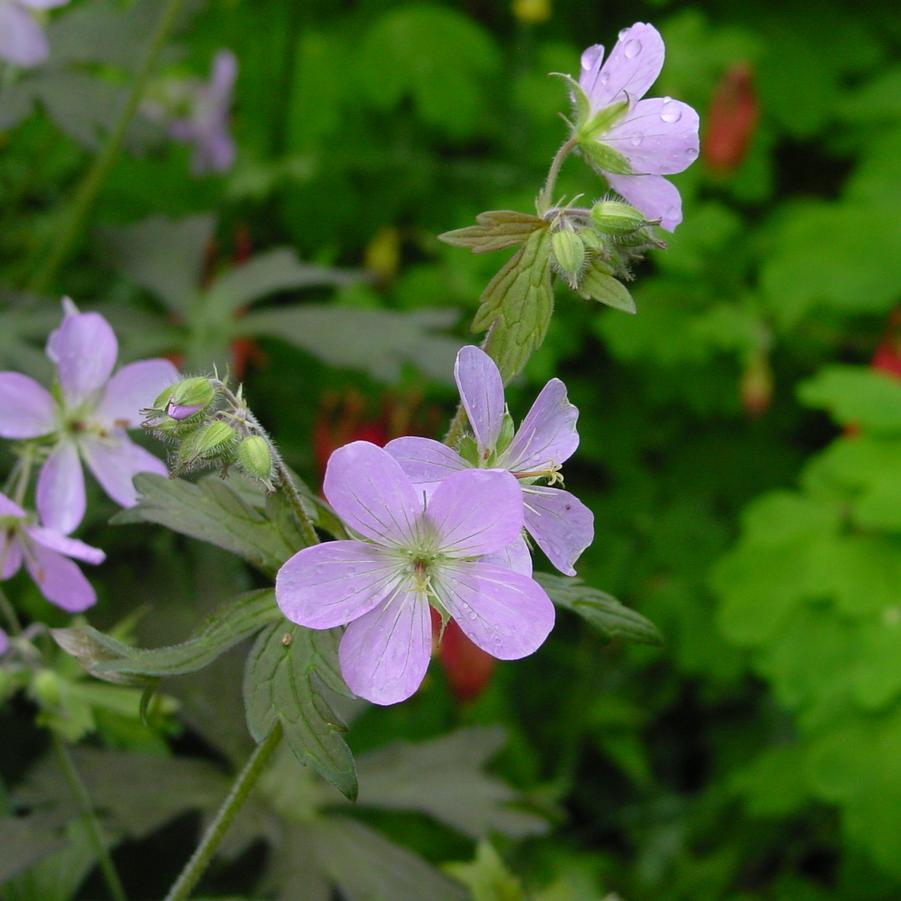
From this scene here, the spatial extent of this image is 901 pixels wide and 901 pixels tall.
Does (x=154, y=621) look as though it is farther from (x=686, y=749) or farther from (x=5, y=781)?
(x=686, y=749)

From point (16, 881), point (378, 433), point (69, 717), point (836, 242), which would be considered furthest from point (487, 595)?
point (836, 242)

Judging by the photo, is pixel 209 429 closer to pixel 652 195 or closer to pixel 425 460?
pixel 425 460

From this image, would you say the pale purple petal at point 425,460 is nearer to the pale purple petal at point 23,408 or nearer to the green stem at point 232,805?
the green stem at point 232,805

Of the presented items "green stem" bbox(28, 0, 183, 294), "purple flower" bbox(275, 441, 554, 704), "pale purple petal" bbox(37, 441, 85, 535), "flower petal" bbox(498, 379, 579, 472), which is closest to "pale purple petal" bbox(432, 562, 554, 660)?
"purple flower" bbox(275, 441, 554, 704)

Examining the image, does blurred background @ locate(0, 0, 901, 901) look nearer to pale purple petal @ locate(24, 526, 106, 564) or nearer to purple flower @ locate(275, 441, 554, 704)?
pale purple petal @ locate(24, 526, 106, 564)

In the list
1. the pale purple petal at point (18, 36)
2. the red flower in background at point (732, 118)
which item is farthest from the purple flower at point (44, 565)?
the red flower in background at point (732, 118)

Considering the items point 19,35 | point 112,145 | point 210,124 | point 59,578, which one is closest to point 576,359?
point 210,124
